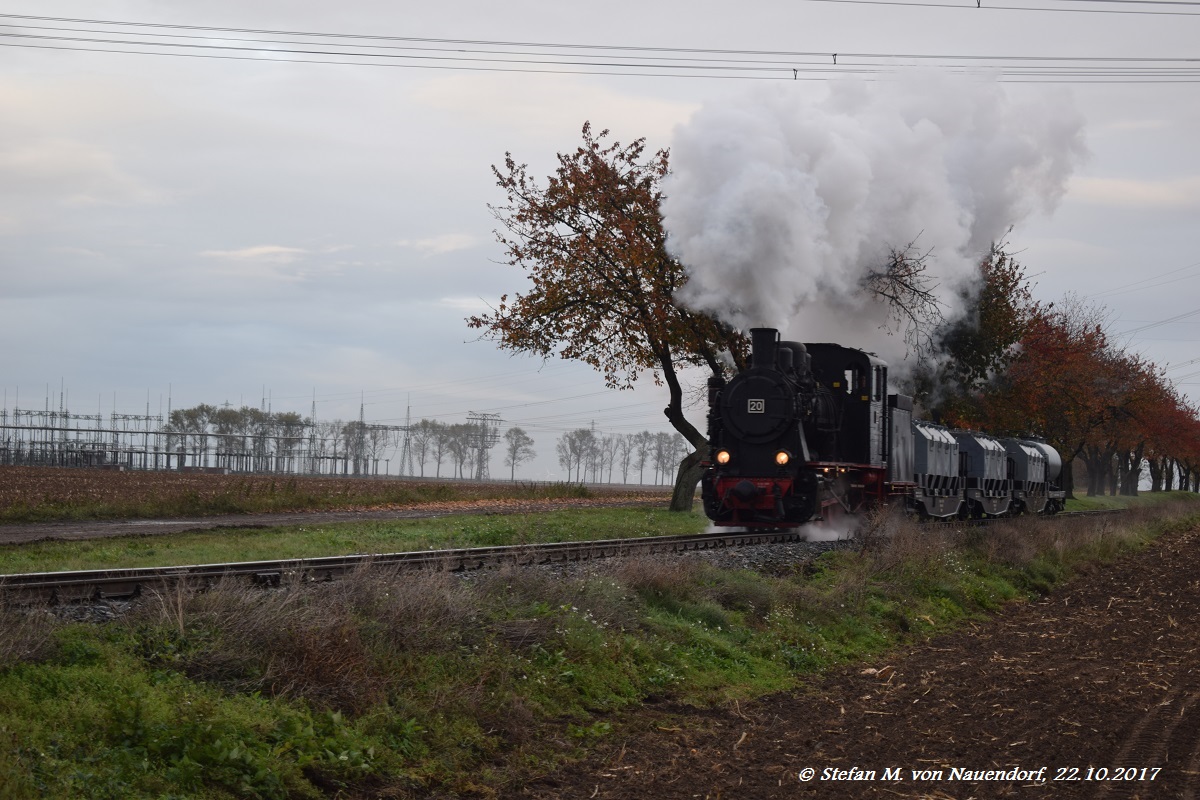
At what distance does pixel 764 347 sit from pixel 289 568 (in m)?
10.2

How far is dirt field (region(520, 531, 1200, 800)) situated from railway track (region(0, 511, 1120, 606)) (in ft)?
11.4

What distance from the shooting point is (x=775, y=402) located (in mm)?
18875

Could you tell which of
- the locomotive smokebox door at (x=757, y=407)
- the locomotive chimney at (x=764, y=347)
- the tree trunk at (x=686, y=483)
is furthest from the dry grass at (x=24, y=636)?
the tree trunk at (x=686, y=483)

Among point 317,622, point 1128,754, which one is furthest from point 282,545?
point 1128,754

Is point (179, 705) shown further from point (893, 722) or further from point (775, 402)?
point (775, 402)

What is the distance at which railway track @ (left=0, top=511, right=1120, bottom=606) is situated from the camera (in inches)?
400

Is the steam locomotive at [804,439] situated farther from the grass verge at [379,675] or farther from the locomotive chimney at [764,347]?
the grass verge at [379,675]

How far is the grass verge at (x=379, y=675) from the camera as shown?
6367 mm

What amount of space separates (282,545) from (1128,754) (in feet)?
45.0

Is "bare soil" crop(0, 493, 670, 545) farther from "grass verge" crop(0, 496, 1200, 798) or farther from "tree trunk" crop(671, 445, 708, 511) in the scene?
"grass verge" crop(0, 496, 1200, 798)

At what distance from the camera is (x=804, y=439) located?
1917 centimetres

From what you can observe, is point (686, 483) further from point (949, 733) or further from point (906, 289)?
point (949, 733)

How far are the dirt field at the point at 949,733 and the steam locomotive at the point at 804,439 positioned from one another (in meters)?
5.98

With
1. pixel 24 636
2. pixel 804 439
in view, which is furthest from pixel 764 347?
pixel 24 636
